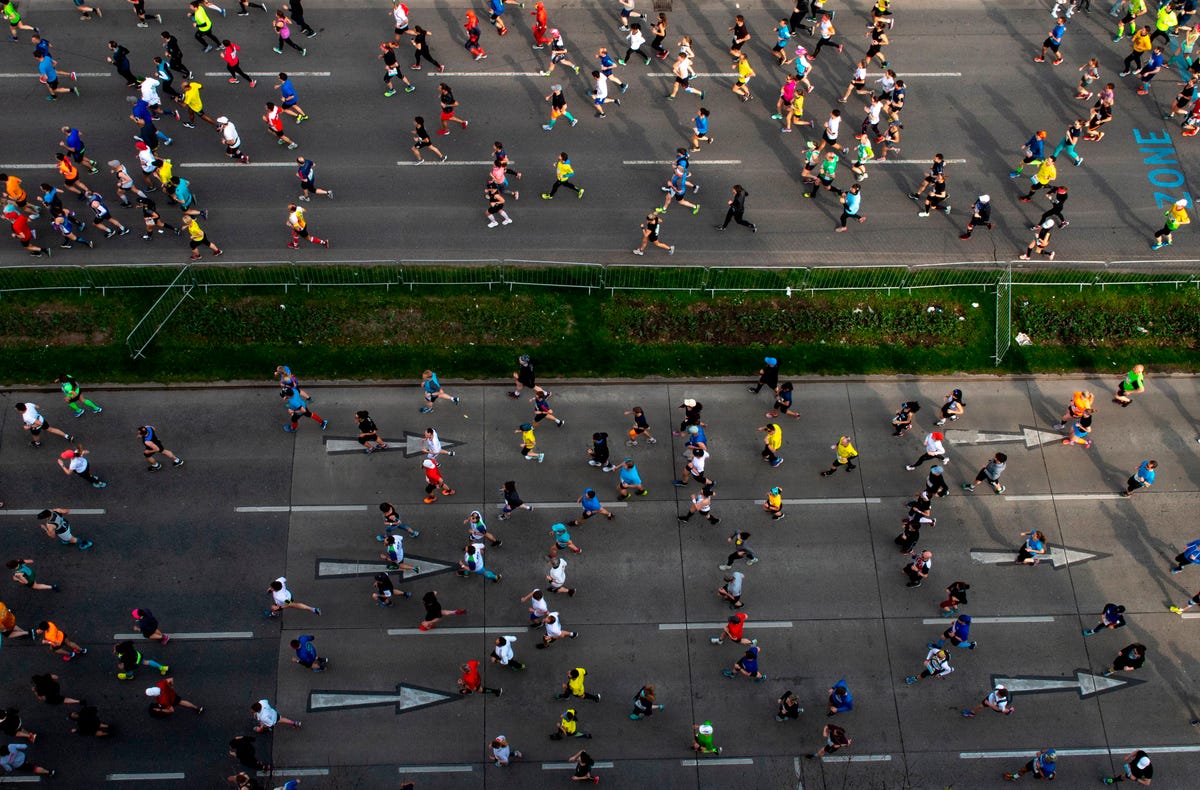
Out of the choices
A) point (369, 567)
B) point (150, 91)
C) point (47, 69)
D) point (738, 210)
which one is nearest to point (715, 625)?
point (369, 567)

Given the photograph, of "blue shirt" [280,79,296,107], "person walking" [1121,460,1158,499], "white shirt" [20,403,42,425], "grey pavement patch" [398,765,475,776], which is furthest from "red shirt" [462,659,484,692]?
"blue shirt" [280,79,296,107]

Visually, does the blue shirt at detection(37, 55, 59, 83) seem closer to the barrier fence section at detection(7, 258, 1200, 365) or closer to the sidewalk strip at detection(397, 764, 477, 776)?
the barrier fence section at detection(7, 258, 1200, 365)

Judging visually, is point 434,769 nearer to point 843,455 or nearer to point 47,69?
point 843,455

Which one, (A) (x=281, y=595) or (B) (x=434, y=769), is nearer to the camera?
(B) (x=434, y=769)

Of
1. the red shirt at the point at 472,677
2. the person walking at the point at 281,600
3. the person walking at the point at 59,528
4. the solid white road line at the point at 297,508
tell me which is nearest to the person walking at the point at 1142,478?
the red shirt at the point at 472,677

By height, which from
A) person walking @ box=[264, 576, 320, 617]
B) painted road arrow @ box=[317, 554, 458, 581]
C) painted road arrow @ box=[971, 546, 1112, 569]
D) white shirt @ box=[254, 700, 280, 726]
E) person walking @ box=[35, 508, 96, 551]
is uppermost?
person walking @ box=[35, 508, 96, 551]

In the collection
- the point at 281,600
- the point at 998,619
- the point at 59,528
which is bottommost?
the point at 998,619
